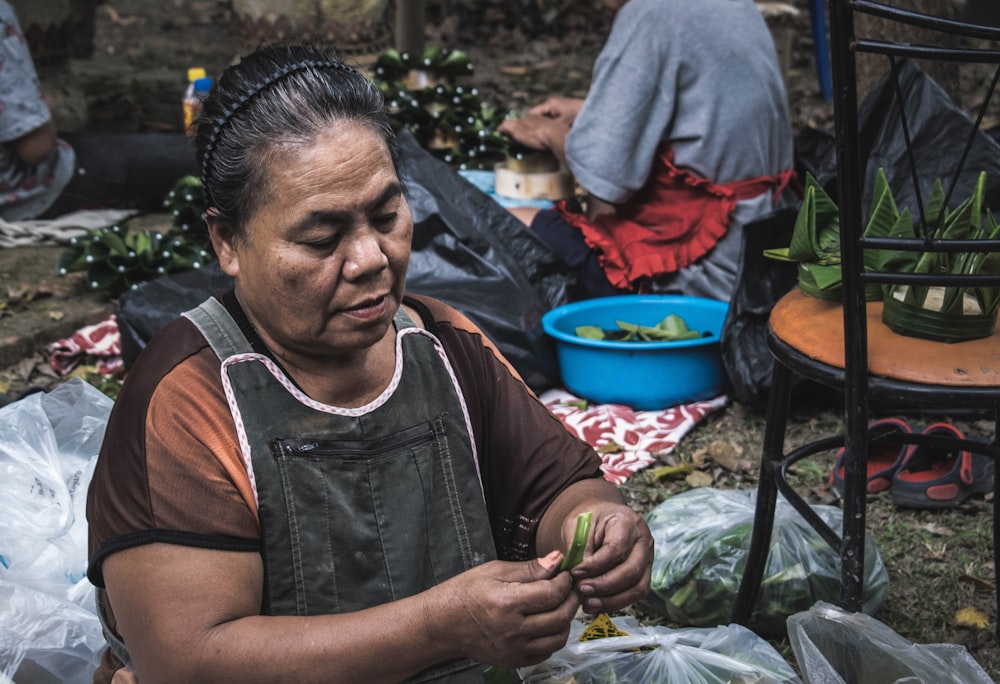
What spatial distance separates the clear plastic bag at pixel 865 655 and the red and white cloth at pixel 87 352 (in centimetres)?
310

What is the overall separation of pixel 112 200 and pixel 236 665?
16.4ft

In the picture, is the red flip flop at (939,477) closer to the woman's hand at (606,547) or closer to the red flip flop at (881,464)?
the red flip flop at (881,464)

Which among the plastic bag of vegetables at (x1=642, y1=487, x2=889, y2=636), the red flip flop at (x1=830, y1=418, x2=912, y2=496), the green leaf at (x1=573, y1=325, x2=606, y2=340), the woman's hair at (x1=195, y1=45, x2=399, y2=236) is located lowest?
the red flip flop at (x1=830, y1=418, x2=912, y2=496)

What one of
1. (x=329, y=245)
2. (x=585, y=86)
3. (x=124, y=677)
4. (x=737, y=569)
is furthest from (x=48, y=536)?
(x=585, y=86)

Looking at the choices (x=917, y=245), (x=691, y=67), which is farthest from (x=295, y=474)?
(x=691, y=67)

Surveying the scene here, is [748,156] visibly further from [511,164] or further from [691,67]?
[511,164]

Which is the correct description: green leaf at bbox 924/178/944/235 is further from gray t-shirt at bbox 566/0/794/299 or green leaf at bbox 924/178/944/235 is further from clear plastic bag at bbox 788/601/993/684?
gray t-shirt at bbox 566/0/794/299

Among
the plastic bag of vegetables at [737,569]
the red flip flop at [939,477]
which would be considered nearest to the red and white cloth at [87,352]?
the plastic bag of vegetables at [737,569]

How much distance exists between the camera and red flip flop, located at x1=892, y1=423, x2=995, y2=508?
308 cm

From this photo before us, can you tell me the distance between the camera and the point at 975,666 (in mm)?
1865

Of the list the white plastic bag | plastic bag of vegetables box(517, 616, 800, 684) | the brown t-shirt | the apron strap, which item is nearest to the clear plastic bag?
plastic bag of vegetables box(517, 616, 800, 684)

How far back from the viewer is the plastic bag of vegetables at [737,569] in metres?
2.53

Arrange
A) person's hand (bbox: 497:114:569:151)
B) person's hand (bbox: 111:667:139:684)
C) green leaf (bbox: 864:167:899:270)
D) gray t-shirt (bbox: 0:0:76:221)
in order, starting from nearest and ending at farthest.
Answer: person's hand (bbox: 111:667:139:684) < green leaf (bbox: 864:167:899:270) < person's hand (bbox: 497:114:569:151) < gray t-shirt (bbox: 0:0:76:221)

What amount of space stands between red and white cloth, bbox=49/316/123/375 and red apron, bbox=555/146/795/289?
1964mm
